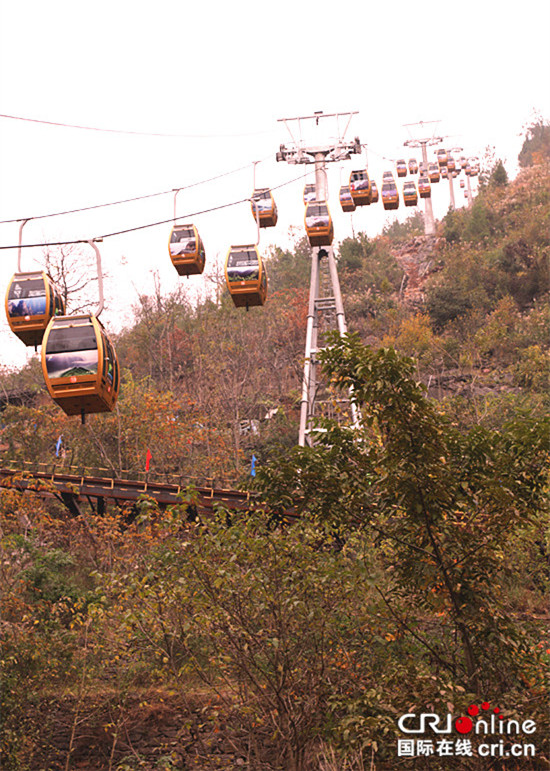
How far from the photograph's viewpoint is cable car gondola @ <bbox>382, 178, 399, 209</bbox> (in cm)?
2697

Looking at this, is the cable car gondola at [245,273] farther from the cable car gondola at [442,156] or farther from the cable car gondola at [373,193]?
the cable car gondola at [442,156]

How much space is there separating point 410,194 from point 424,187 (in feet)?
15.1

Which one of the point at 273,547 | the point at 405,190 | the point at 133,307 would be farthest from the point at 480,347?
the point at 273,547

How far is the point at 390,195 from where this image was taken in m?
27.1

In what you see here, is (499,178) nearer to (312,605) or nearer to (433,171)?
(433,171)

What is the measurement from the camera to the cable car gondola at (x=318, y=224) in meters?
16.1

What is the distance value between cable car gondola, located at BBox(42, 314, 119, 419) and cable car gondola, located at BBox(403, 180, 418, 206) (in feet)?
73.8

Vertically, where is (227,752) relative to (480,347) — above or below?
below

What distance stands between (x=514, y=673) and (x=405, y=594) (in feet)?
4.09

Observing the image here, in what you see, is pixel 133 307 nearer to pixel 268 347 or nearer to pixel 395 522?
pixel 268 347

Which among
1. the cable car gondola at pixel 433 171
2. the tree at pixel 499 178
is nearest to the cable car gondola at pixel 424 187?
the cable car gondola at pixel 433 171

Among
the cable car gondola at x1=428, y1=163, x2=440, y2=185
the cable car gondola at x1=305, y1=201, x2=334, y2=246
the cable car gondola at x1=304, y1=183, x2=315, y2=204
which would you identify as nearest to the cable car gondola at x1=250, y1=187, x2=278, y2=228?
the cable car gondola at x1=305, y1=201, x2=334, y2=246

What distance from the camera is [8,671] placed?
1241 cm

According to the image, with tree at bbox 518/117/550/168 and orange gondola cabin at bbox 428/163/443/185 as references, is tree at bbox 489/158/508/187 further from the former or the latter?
orange gondola cabin at bbox 428/163/443/185
